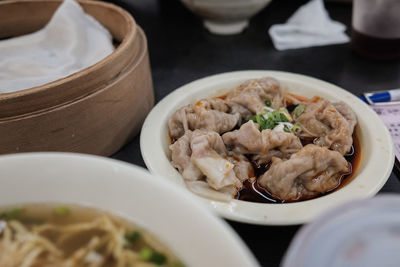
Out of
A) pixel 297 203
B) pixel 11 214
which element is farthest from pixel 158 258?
pixel 297 203

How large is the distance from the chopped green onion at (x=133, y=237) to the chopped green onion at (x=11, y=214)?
0.32m

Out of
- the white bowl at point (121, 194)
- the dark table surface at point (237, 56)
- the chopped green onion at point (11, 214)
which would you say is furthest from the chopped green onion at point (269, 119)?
the chopped green onion at point (11, 214)

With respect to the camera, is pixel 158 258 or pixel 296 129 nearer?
pixel 158 258

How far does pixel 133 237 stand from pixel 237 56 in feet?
7.31

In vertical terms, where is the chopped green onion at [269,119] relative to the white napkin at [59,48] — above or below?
below

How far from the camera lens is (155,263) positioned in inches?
36.6

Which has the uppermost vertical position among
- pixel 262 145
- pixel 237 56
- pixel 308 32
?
pixel 262 145

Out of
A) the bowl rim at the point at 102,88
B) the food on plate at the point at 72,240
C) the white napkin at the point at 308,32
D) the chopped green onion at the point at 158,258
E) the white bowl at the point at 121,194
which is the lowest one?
the white napkin at the point at 308,32

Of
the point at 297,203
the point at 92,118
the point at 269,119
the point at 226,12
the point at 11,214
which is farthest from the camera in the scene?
the point at 226,12

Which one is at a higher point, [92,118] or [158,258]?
[158,258]

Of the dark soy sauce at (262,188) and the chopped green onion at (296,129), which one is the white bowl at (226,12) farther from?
the dark soy sauce at (262,188)

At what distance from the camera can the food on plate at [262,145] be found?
1611 millimetres

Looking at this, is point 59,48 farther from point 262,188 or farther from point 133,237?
point 133,237

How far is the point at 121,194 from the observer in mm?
987
